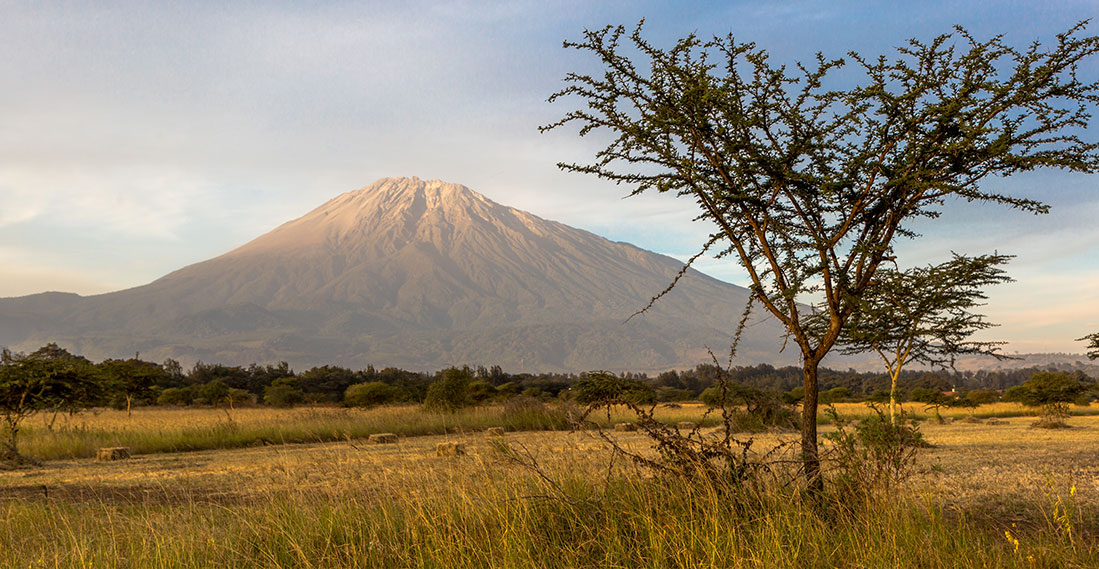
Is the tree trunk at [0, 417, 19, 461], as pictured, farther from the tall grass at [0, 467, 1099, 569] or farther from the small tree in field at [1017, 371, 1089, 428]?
the small tree in field at [1017, 371, 1089, 428]

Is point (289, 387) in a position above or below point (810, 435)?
below

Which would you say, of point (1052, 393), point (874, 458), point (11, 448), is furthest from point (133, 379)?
point (1052, 393)

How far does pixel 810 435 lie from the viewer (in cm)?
673

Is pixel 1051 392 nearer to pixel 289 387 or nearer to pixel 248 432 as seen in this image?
pixel 248 432

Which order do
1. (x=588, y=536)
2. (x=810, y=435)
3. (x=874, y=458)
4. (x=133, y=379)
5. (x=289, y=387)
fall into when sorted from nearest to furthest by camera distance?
(x=588, y=536)
(x=874, y=458)
(x=810, y=435)
(x=133, y=379)
(x=289, y=387)

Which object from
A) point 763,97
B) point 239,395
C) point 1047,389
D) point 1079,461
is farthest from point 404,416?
point 1047,389

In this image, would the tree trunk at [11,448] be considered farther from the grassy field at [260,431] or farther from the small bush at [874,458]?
the small bush at [874,458]

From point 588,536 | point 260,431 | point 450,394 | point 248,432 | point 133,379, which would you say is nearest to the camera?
point 588,536

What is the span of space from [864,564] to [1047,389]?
43.1m

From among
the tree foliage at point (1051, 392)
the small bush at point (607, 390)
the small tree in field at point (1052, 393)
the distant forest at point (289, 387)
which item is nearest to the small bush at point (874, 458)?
the small bush at point (607, 390)

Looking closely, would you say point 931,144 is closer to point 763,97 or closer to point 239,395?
point 763,97

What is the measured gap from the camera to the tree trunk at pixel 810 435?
6.45 m

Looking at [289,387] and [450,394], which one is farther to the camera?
[289,387]

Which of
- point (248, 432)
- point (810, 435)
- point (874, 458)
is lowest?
point (248, 432)
